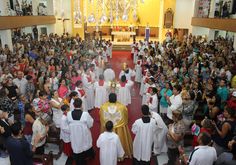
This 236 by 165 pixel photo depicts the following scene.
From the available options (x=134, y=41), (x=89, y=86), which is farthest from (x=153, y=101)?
(x=134, y=41)

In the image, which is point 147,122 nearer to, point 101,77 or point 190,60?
point 101,77

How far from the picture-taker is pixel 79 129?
169 inches

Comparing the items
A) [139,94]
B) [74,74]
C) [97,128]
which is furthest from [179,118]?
[139,94]

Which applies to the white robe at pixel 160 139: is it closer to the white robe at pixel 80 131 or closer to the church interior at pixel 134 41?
the church interior at pixel 134 41

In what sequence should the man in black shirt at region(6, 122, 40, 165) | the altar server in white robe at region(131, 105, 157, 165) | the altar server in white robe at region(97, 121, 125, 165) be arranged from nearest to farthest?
the man in black shirt at region(6, 122, 40, 165) → the altar server in white robe at region(97, 121, 125, 165) → the altar server in white robe at region(131, 105, 157, 165)

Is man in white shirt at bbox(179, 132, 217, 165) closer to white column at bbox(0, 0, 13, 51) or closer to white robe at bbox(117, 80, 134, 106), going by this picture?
white robe at bbox(117, 80, 134, 106)

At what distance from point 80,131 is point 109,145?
0.84 metres

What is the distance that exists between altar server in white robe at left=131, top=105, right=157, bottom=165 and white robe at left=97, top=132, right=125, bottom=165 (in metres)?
0.61

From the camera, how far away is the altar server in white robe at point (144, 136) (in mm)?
4195

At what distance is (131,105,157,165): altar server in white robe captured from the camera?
420 cm

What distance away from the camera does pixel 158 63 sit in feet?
30.9

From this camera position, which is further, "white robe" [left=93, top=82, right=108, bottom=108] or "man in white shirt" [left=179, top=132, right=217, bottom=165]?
"white robe" [left=93, top=82, right=108, bottom=108]

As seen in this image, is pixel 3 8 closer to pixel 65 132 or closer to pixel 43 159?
pixel 65 132

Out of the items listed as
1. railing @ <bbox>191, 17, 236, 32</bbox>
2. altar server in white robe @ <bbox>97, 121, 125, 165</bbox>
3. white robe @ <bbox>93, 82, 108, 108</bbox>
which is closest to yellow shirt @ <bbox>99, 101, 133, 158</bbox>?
altar server in white robe @ <bbox>97, 121, 125, 165</bbox>
